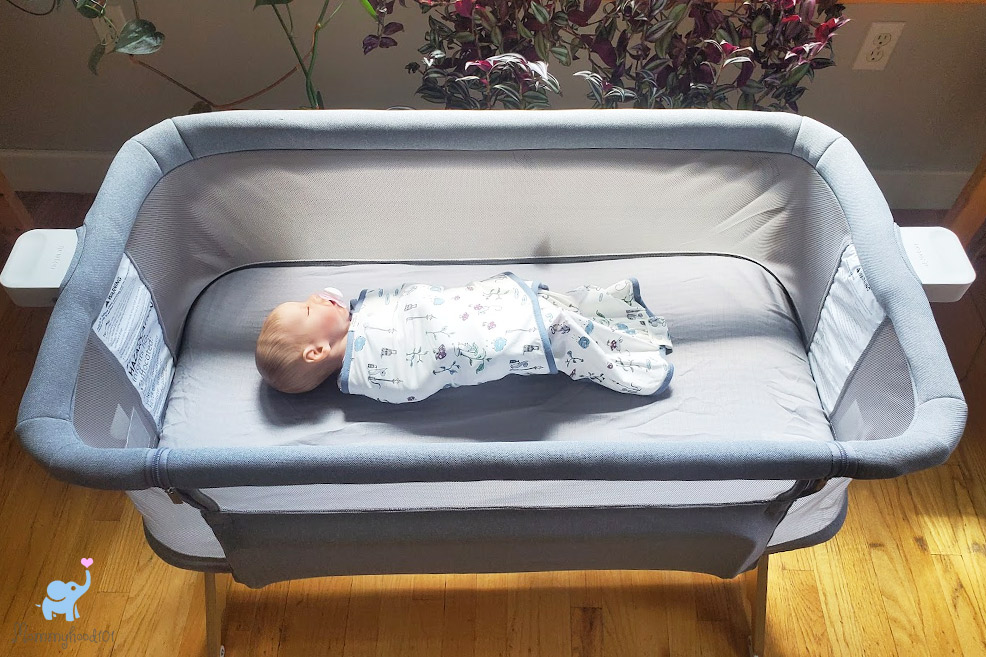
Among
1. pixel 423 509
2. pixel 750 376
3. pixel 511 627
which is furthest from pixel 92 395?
pixel 750 376

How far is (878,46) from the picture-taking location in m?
1.55

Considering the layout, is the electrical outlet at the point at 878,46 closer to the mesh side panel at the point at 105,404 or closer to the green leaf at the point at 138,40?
the green leaf at the point at 138,40

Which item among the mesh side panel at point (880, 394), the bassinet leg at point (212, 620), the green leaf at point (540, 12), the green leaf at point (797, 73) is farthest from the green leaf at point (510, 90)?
the bassinet leg at point (212, 620)

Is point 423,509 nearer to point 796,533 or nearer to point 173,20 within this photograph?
point 796,533

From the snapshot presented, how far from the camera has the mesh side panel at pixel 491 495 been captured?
2.94 feet

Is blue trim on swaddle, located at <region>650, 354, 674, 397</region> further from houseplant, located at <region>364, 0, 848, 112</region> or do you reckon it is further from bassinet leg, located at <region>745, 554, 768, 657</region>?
houseplant, located at <region>364, 0, 848, 112</region>

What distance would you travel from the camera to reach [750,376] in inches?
46.8

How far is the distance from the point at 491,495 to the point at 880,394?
533 mm

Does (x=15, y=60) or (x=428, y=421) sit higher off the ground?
(x=15, y=60)

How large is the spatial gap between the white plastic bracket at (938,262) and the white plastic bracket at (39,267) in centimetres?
114

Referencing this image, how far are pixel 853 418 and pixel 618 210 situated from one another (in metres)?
0.50

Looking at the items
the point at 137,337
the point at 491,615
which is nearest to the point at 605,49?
the point at 137,337

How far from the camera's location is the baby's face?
1.12 meters
